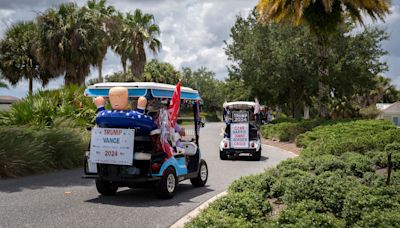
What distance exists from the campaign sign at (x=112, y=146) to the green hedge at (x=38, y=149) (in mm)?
3467

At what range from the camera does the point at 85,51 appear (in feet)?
97.8

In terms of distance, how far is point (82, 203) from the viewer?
344 inches

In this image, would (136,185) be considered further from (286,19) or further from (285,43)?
(285,43)

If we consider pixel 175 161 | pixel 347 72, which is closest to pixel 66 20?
pixel 347 72

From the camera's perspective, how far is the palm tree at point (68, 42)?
29.6 meters

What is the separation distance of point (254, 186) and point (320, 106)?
2128cm

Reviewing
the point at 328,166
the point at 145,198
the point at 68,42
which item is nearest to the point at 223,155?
the point at 145,198

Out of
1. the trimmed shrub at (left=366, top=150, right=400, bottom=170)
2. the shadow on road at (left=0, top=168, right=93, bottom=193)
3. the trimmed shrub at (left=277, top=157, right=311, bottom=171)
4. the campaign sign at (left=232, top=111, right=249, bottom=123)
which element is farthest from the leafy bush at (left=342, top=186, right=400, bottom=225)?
the campaign sign at (left=232, top=111, right=249, bottom=123)

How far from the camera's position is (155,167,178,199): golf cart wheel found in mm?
9008

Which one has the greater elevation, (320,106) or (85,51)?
(85,51)

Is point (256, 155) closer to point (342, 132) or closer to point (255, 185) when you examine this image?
point (342, 132)

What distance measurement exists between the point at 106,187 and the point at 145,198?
0.84m

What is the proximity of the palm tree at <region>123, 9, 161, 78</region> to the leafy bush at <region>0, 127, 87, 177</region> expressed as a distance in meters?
29.7

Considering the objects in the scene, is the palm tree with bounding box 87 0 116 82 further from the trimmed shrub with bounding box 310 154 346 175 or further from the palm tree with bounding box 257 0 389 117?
the trimmed shrub with bounding box 310 154 346 175
